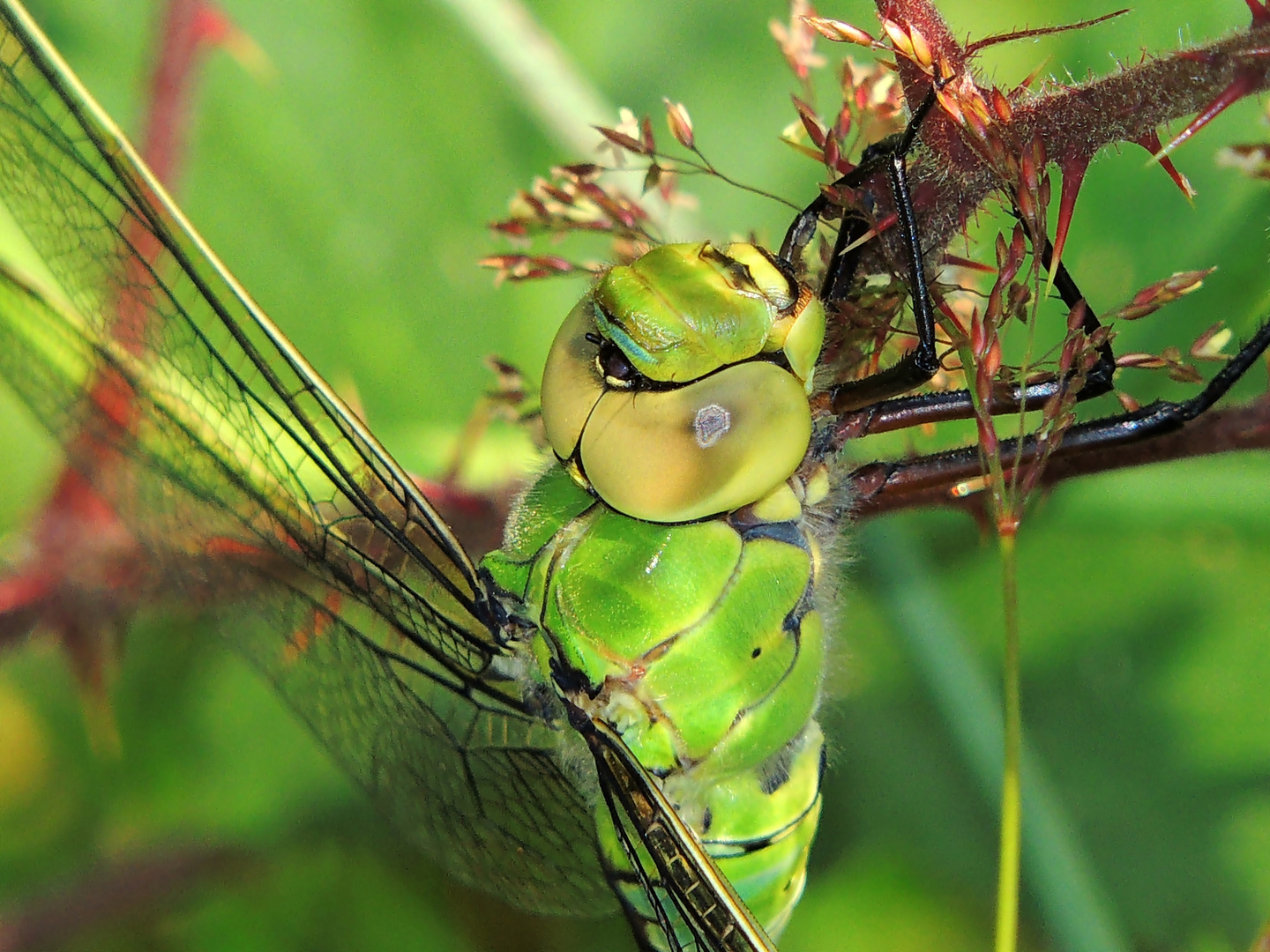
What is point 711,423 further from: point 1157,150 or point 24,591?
point 24,591

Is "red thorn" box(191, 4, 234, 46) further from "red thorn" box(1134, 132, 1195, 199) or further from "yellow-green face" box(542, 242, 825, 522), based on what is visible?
"red thorn" box(1134, 132, 1195, 199)

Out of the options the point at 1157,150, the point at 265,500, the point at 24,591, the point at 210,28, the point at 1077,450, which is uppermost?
the point at 210,28

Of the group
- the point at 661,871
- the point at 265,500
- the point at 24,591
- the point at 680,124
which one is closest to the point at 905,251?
the point at 680,124

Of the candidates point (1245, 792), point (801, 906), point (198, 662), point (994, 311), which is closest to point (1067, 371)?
point (994, 311)

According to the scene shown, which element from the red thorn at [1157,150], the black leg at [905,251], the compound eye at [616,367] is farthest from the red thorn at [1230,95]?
the compound eye at [616,367]

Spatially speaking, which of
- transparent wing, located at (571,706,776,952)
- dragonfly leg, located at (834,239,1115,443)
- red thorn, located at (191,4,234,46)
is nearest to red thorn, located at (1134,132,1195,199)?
dragonfly leg, located at (834,239,1115,443)

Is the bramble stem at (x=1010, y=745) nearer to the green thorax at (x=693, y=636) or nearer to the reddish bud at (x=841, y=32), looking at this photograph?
the green thorax at (x=693, y=636)
